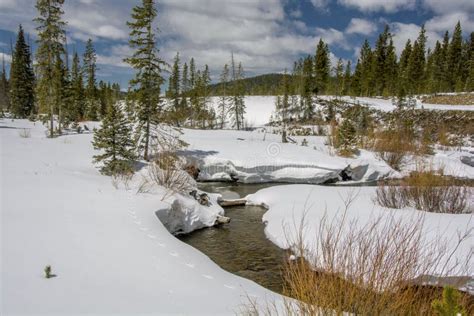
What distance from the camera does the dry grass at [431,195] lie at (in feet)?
27.4

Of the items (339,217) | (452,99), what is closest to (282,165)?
(339,217)

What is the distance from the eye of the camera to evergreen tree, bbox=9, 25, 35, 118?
124 ft

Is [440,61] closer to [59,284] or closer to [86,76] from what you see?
[86,76]

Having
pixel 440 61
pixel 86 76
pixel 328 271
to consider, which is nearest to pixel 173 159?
pixel 328 271

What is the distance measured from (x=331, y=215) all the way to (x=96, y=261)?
20.8 ft

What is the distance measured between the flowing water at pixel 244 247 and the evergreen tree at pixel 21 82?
37211 millimetres

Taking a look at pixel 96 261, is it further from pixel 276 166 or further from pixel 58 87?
pixel 58 87

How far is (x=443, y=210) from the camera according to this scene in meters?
8.46

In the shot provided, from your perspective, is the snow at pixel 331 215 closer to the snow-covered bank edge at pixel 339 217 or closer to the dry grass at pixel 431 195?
the snow-covered bank edge at pixel 339 217

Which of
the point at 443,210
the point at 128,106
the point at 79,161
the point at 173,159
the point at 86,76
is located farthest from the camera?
the point at 86,76

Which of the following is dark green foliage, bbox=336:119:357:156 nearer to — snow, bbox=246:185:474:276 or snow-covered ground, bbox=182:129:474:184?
snow-covered ground, bbox=182:129:474:184

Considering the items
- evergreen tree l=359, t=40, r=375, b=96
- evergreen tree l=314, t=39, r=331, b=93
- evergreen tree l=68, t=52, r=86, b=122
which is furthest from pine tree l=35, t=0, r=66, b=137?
evergreen tree l=359, t=40, r=375, b=96

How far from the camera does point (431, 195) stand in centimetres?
855

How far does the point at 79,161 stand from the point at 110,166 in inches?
84.2
